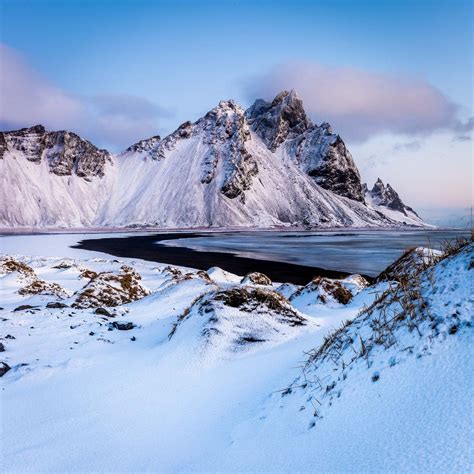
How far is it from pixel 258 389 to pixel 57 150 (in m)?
191

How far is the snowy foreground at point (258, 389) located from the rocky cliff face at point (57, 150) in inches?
7068

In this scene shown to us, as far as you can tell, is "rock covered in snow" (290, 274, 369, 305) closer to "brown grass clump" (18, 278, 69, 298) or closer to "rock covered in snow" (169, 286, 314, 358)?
"rock covered in snow" (169, 286, 314, 358)

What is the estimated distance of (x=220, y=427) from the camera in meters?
4.84

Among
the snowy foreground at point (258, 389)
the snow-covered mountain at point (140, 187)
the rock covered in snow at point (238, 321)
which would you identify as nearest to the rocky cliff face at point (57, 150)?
the snow-covered mountain at point (140, 187)

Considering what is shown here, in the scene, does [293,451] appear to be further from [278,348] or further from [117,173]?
[117,173]

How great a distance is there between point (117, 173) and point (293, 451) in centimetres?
19882

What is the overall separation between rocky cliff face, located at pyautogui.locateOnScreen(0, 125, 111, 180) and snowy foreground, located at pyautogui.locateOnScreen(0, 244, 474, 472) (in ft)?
589

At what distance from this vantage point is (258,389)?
5699 millimetres

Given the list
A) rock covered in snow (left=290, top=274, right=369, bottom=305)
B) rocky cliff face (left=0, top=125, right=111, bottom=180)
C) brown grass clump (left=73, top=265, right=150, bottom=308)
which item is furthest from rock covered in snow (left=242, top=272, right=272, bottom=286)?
rocky cliff face (left=0, top=125, right=111, bottom=180)

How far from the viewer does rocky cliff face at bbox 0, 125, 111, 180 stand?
164 m

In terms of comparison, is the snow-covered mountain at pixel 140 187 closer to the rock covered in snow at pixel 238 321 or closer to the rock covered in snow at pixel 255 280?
the rock covered in snow at pixel 255 280

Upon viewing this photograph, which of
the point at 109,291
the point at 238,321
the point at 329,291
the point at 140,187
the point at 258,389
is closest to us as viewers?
the point at 258,389

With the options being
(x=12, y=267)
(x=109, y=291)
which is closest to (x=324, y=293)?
(x=109, y=291)

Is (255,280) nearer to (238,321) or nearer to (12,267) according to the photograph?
(238,321)
